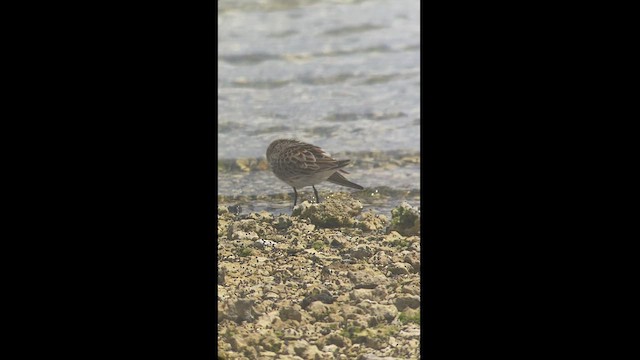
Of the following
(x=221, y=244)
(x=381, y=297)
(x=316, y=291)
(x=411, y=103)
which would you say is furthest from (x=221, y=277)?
(x=411, y=103)

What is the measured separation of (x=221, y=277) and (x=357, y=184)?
80 centimetres

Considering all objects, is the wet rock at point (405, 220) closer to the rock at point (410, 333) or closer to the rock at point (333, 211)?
the rock at point (333, 211)

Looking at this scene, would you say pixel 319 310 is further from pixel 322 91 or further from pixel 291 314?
pixel 322 91

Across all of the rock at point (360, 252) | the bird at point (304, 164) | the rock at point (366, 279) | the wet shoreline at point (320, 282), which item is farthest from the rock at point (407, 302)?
the bird at point (304, 164)

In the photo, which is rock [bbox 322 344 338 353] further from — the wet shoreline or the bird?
the bird

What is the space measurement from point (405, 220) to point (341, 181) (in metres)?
0.36

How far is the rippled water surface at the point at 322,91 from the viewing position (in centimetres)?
470

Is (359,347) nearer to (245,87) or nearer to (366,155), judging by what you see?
(366,155)

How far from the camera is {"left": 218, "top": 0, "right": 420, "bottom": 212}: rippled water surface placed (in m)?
4.70

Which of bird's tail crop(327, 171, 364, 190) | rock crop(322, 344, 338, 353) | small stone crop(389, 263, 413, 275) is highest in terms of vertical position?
bird's tail crop(327, 171, 364, 190)

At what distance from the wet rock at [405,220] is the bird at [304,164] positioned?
0.70 feet

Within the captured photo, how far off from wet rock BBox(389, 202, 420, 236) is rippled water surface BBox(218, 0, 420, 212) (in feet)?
0.14

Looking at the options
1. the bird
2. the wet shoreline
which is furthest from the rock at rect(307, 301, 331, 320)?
the bird

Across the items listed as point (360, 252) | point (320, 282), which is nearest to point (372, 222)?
point (360, 252)
